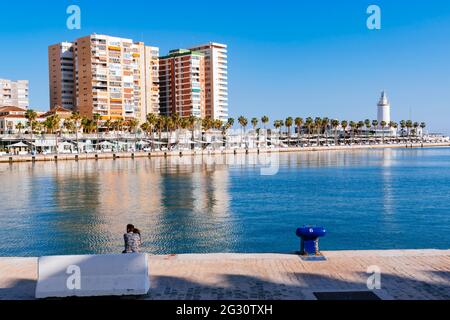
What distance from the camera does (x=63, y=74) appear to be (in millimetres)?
182375

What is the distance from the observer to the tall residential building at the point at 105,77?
17200cm

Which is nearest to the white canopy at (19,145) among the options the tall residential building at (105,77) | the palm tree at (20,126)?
the palm tree at (20,126)

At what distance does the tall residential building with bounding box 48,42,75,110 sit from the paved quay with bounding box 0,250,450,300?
583 feet

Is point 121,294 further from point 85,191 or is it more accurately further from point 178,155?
point 178,155

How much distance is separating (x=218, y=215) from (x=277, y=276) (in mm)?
24135

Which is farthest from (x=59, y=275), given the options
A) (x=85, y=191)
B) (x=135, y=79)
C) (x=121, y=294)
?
(x=135, y=79)

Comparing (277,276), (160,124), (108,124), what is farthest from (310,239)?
(108,124)

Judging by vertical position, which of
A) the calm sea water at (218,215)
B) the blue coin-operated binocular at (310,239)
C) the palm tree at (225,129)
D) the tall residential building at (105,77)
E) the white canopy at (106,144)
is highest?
the tall residential building at (105,77)

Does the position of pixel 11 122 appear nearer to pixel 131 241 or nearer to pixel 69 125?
pixel 69 125

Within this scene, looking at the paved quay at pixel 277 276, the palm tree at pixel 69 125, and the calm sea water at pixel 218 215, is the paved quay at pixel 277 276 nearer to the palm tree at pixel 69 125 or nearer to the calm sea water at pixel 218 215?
the calm sea water at pixel 218 215

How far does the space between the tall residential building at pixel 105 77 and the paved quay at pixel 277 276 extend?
164 meters

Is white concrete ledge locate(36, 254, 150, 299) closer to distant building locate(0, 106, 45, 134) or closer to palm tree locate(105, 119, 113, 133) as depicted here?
distant building locate(0, 106, 45, 134)

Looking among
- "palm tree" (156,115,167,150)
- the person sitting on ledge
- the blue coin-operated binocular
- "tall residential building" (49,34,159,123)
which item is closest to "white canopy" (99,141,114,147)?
"palm tree" (156,115,167,150)

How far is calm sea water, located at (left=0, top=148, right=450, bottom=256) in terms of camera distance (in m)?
26.5
